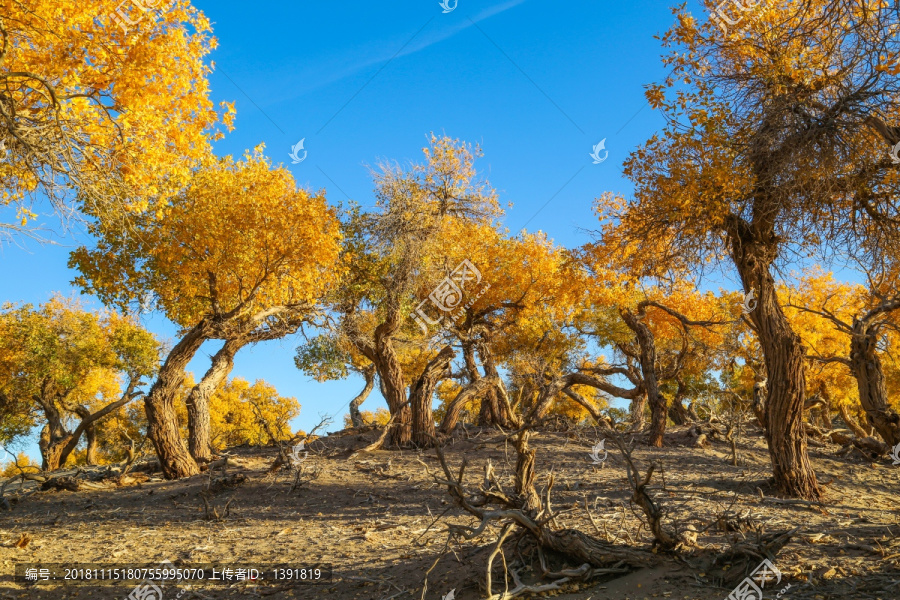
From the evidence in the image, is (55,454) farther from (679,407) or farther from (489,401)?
(679,407)

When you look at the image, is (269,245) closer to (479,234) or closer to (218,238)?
(218,238)

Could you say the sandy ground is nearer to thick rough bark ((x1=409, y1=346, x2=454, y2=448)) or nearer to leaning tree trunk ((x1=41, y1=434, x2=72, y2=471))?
thick rough bark ((x1=409, y1=346, x2=454, y2=448))

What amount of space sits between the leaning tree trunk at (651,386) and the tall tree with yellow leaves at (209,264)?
8475 mm

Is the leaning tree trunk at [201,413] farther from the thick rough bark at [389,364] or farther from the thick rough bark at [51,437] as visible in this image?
the thick rough bark at [51,437]

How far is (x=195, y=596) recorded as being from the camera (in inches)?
258

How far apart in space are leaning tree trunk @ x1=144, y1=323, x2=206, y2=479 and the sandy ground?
82cm

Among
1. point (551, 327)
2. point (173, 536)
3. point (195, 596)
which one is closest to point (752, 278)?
point (195, 596)

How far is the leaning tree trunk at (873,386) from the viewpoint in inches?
519

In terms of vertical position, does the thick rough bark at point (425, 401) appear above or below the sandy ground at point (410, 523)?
above

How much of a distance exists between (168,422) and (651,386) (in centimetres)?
1206

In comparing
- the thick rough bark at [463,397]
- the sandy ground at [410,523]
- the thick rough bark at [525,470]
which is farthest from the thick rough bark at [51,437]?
the thick rough bark at [525,470]

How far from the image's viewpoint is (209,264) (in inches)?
569

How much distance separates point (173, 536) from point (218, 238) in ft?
25.3

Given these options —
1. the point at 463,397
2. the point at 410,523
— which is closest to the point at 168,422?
the point at 463,397
